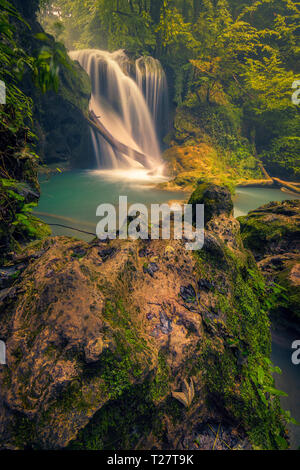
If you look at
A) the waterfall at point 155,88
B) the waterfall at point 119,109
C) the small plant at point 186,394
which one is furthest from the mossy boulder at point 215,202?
the waterfall at point 155,88

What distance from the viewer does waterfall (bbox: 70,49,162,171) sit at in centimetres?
1391

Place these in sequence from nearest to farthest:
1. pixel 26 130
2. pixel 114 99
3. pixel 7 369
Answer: pixel 7 369
pixel 26 130
pixel 114 99

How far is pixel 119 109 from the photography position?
15.1 metres

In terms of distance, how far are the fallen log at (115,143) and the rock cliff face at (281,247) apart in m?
10.9

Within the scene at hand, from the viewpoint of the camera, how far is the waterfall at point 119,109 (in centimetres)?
1391

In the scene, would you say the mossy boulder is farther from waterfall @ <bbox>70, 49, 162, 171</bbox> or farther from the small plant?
waterfall @ <bbox>70, 49, 162, 171</bbox>

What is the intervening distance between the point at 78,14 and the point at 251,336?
36.0 meters

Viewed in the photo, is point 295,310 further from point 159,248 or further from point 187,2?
point 187,2

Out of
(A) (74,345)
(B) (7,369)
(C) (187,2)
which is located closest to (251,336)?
(A) (74,345)

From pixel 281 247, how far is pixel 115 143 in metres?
12.1

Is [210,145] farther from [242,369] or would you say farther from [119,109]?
[242,369]

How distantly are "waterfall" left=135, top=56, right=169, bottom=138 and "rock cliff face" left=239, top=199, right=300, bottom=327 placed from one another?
14.4 metres

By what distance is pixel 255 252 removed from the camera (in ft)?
13.3

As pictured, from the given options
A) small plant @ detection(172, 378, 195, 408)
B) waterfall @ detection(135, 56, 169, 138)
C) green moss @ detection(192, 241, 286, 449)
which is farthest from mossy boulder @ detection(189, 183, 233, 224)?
waterfall @ detection(135, 56, 169, 138)
